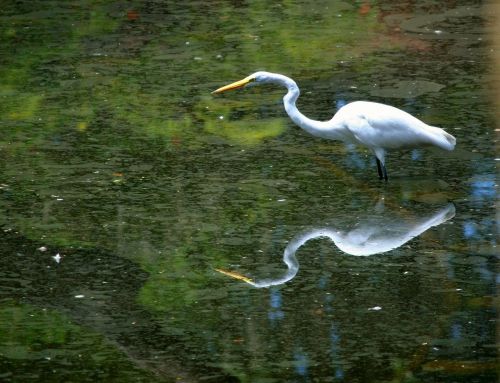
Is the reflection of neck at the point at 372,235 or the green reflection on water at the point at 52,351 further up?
the green reflection on water at the point at 52,351

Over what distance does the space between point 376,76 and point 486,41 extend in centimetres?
145

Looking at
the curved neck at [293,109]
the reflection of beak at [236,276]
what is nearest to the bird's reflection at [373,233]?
the reflection of beak at [236,276]

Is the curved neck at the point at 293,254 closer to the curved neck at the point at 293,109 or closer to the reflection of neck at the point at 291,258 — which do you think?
the reflection of neck at the point at 291,258

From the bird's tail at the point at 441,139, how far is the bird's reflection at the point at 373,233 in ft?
1.71

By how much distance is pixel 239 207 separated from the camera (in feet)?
23.1

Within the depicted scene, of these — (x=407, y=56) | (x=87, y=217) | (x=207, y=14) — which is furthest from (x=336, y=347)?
(x=207, y=14)

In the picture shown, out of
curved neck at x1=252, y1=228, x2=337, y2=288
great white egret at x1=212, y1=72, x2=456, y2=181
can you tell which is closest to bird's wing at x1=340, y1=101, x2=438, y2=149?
great white egret at x1=212, y1=72, x2=456, y2=181

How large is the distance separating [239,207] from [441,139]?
4.35 ft

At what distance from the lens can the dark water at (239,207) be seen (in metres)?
5.22

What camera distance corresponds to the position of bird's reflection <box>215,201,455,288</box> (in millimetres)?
6368

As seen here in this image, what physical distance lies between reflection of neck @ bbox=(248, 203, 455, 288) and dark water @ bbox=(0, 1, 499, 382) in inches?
0.6

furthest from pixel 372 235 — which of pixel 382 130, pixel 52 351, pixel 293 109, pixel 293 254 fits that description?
pixel 52 351

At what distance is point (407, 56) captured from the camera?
10.3 m

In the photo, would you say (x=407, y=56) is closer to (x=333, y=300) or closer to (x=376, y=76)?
(x=376, y=76)
